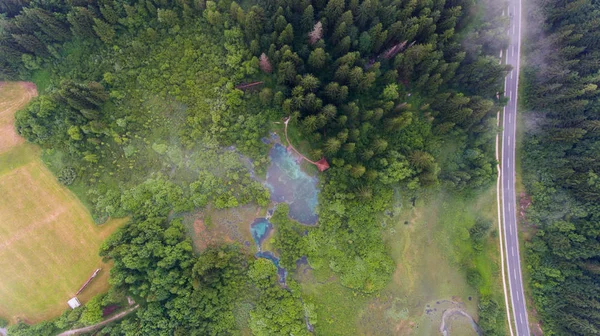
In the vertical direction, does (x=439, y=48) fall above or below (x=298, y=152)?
above

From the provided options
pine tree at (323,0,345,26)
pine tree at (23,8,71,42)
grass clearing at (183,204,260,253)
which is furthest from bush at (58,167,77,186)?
pine tree at (323,0,345,26)

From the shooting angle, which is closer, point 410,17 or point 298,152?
point 410,17

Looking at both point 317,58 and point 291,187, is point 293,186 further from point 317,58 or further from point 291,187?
point 317,58

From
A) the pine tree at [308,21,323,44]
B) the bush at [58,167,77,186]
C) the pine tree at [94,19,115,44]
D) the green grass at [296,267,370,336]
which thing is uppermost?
the pine tree at [94,19,115,44]

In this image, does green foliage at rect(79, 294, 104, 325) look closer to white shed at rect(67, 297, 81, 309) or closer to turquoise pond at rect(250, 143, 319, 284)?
white shed at rect(67, 297, 81, 309)

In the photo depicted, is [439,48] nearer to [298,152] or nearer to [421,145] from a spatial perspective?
[421,145]

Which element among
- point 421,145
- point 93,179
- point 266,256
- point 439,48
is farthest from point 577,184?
point 93,179
